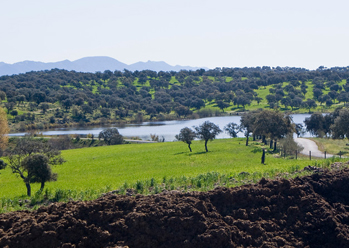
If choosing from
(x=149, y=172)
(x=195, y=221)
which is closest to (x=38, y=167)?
(x=149, y=172)

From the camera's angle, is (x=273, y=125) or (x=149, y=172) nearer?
(x=149, y=172)

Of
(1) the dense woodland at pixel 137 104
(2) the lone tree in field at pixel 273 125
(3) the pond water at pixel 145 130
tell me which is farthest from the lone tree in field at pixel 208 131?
(1) the dense woodland at pixel 137 104

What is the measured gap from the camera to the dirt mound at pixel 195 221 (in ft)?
37.1

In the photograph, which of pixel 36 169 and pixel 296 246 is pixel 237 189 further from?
pixel 36 169

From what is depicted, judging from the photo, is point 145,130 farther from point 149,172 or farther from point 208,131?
point 149,172

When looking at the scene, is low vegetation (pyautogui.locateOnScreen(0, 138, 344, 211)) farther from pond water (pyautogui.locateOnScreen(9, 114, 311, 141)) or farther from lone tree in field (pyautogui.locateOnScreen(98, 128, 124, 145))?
pond water (pyautogui.locateOnScreen(9, 114, 311, 141))

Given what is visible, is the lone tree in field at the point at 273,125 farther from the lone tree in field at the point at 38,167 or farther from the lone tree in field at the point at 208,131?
the lone tree in field at the point at 38,167

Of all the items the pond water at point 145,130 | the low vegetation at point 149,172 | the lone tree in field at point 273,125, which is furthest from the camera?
the pond water at point 145,130

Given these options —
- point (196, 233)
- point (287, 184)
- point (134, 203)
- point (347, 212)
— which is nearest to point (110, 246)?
point (134, 203)

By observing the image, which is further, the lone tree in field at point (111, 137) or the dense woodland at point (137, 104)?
the dense woodland at point (137, 104)

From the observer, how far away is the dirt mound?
11.3m

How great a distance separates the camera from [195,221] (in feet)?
39.5

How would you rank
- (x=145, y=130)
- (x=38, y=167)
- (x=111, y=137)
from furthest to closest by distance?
(x=145, y=130)
(x=111, y=137)
(x=38, y=167)

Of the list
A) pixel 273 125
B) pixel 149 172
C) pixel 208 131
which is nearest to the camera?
pixel 149 172
